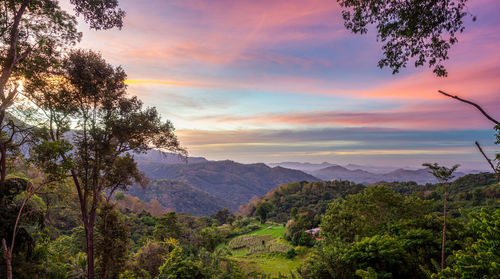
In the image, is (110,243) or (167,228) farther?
(167,228)

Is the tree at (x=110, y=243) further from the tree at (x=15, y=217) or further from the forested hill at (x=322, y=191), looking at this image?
the forested hill at (x=322, y=191)

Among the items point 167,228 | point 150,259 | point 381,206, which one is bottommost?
point 167,228

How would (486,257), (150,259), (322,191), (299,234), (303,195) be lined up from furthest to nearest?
(322,191) < (303,195) < (299,234) < (150,259) < (486,257)

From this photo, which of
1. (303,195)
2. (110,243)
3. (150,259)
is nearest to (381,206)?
(150,259)

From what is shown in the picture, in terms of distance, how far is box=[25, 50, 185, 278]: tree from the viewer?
7.53 meters

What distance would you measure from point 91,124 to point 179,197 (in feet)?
570

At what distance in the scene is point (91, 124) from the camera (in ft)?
28.5

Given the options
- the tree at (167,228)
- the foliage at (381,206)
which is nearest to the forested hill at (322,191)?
the tree at (167,228)

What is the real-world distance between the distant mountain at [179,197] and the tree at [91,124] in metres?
159

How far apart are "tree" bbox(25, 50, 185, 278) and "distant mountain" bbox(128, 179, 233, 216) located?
159 m

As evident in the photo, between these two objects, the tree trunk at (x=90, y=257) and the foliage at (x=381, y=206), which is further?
the foliage at (x=381, y=206)

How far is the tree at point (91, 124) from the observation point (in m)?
7.53

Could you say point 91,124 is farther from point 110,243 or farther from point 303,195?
point 303,195

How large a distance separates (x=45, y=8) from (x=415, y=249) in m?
16.7
